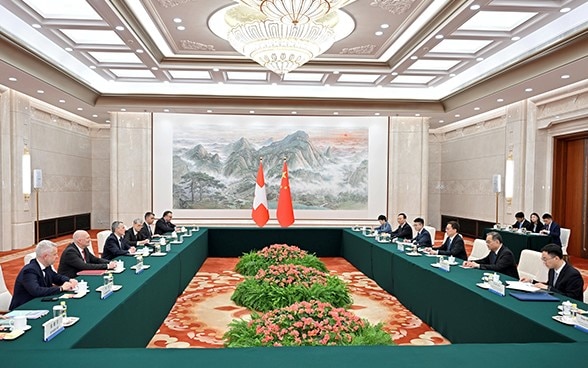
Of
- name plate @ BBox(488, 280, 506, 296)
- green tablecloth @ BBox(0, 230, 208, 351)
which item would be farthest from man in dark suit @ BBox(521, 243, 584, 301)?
green tablecloth @ BBox(0, 230, 208, 351)

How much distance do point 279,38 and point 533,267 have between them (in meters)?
4.54

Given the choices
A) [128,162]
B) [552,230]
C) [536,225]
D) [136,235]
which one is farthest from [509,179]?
[128,162]

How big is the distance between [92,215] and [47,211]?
319cm

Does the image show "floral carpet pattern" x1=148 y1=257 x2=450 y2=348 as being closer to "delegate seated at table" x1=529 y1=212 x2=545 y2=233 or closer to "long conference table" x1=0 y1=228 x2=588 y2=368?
"long conference table" x1=0 y1=228 x2=588 y2=368

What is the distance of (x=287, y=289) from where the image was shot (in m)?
5.91

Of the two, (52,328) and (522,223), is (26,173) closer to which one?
(52,328)

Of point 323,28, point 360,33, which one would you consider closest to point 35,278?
point 323,28

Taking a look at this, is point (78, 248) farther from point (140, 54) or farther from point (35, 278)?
point (140, 54)

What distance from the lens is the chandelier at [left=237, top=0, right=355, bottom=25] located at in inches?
203

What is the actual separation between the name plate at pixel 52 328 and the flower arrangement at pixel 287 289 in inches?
126

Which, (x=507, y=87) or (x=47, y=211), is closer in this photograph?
(x=507, y=87)

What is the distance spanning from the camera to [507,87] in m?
8.73

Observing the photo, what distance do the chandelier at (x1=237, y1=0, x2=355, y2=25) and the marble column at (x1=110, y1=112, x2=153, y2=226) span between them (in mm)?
8039

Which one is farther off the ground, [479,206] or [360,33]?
[360,33]
